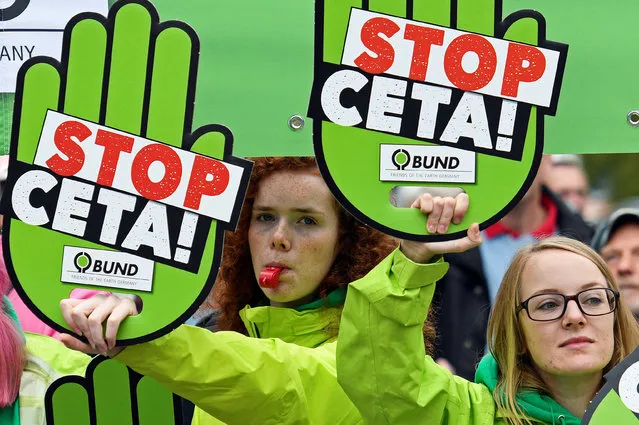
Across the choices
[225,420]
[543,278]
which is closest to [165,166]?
[225,420]

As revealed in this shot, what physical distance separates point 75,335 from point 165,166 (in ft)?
1.10

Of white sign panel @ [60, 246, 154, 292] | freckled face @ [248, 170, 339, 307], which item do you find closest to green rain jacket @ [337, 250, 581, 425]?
white sign panel @ [60, 246, 154, 292]

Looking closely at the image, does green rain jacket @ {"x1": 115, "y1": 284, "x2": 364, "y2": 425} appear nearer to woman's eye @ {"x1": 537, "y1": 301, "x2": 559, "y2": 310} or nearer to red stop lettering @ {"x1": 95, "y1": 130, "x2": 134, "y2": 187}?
red stop lettering @ {"x1": 95, "y1": 130, "x2": 134, "y2": 187}

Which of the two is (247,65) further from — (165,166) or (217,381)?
(217,381)

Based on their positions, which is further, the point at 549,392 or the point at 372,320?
the point at 549,392

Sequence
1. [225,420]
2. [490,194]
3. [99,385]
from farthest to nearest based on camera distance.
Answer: [99,385], [225,420], [490,194]

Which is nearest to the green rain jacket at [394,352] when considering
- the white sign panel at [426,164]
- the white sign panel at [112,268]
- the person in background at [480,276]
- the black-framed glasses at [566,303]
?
the white sign panel at [426,164]

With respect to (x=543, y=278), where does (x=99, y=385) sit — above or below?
below

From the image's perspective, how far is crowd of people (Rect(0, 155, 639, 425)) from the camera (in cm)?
262

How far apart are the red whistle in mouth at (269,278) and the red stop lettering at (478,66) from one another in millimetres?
729

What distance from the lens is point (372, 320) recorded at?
263cm

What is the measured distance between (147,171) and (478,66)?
23.8 inches

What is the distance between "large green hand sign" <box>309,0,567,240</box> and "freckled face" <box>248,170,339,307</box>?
0.59 meters

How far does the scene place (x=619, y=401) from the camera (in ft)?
8.47
